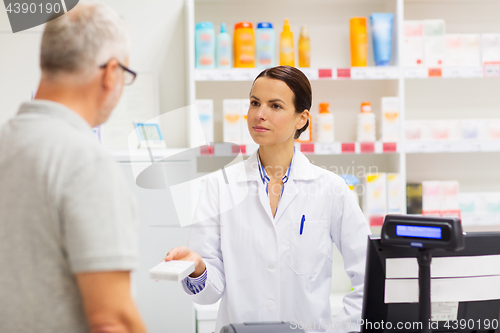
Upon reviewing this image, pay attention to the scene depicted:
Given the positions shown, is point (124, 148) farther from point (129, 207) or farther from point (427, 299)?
point (427, 299)

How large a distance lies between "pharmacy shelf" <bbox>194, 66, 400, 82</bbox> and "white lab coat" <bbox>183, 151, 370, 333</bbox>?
3.04 feet

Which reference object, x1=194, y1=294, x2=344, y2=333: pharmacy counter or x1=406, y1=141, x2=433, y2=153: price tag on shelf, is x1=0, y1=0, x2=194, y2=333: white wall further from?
x1=406, y1=141, x2=433, y2=153: price tag on shelf

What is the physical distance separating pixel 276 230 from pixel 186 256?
423 millimetres

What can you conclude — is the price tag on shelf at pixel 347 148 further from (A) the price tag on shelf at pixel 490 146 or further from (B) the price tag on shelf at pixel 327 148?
(A) the price tag on shelf at pixel 490 146

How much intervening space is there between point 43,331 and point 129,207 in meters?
0.27

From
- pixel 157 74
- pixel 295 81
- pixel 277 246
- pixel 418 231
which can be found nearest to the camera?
pixel 418 231

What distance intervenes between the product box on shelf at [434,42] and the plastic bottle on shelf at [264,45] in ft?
3.14

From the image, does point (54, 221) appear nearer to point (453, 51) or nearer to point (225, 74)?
point (225, 74)

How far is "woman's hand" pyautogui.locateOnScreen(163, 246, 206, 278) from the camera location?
1.30 m

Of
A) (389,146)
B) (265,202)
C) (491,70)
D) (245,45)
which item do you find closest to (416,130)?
(389,146)

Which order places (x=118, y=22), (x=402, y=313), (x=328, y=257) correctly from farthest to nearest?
1. (x=328, y=257)
2. (x=402, y=313)
3. (x=118, y=22)

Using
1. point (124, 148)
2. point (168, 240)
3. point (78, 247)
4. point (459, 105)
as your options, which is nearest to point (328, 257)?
point (168, 240)

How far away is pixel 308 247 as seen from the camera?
1659 mm

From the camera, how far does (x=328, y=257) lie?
5.53 ft
